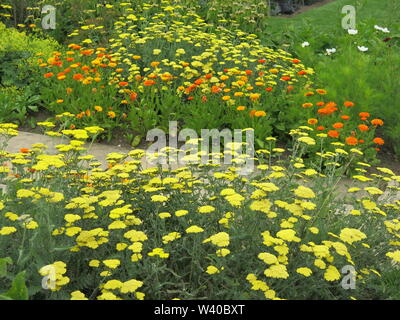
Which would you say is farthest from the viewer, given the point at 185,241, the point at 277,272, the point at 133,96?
the point at 133,96

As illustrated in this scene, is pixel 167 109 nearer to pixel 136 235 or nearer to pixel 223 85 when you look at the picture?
pixel 223 85

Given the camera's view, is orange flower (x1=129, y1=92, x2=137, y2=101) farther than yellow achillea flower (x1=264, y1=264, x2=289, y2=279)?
Yes

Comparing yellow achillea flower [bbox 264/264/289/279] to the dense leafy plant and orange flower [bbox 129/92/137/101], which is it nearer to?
the dense leafy plant

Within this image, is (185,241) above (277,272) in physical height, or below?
below

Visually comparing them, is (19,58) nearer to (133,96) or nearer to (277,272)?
(133,96)

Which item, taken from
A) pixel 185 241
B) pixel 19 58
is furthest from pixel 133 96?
pixel 185 241

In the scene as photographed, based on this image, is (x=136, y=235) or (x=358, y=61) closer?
(x=136, y=235)

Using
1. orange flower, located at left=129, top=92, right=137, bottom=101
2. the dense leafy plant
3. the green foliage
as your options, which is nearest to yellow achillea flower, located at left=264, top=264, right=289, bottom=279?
the dense leafy plant

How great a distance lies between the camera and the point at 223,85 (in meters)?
5.64

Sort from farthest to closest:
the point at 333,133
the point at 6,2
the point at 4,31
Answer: the point at 6,2, the point at 4,31, the point at 333,133

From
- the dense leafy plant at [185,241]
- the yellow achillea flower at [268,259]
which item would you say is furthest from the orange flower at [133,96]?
the yellow achillea flower at [268,259]

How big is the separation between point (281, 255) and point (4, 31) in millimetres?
7113

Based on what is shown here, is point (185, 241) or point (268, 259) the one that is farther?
point (185, 241)

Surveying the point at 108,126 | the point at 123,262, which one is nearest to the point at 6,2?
the point at 108,126
